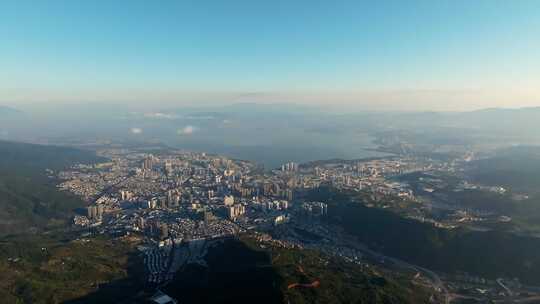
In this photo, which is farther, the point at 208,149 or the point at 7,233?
the point at 208,149

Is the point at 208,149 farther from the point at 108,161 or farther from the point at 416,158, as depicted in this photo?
the point at 416,158

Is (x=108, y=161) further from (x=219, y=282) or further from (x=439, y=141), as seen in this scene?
(x=439, y=141)

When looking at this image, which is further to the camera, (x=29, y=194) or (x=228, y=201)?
(x=228, y=201)

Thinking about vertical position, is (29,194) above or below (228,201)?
above

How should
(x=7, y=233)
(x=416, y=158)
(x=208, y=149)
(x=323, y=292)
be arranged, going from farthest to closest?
(x=208, y=149)
(x=416, y=158)
(x=7, y=233)
(x=323, y=292)

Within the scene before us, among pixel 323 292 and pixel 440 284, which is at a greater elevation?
pixel 323 292

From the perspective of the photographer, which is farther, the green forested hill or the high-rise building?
the high-rise building

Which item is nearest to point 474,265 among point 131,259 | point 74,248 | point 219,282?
point 219,282

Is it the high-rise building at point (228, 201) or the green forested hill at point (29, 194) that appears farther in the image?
the high-rise building at point (228, 201)

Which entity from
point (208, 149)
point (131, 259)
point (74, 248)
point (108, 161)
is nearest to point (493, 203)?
point (131, 259)

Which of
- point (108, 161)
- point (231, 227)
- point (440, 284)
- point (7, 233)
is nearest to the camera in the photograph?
point (440, 284)
